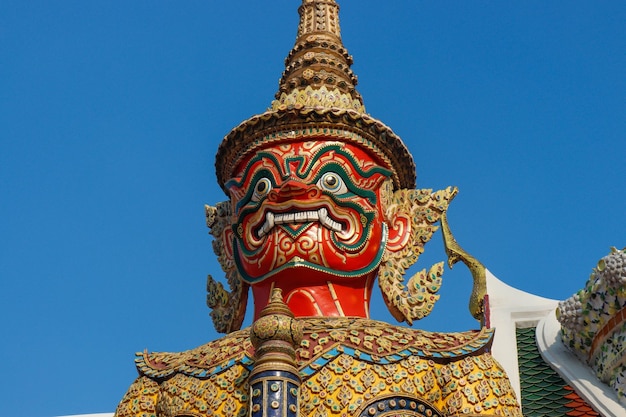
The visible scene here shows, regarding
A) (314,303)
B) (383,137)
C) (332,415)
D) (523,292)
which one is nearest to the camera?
(332,415)

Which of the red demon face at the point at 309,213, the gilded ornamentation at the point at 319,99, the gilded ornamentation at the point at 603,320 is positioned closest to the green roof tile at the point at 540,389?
the gilded ornamentation at the point at 603,320

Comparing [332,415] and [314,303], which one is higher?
[314,303]

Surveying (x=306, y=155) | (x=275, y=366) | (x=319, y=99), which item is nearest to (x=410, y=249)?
(x=306, y=155)

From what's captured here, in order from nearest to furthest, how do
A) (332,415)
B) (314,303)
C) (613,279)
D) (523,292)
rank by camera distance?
1. (332,415)
2. (613,279)
3. (314,303)
4. (523,292)

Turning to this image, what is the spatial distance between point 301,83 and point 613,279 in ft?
11.4

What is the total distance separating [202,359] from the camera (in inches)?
325

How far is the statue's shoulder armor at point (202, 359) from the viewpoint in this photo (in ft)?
26.3

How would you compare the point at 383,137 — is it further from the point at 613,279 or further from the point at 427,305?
the point at 613,279

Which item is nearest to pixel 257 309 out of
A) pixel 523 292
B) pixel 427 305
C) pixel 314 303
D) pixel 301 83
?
pixel 314 303

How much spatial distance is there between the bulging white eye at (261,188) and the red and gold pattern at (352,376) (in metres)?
1.39

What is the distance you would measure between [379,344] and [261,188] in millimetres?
1961

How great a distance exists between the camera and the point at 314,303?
8945 mm

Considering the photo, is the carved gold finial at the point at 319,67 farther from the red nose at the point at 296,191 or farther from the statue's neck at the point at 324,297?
the statue's neck at the point at 324,297

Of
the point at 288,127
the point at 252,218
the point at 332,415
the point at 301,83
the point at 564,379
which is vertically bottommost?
the point at 332,415
